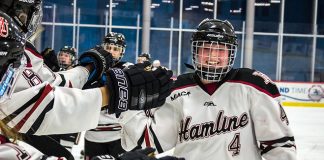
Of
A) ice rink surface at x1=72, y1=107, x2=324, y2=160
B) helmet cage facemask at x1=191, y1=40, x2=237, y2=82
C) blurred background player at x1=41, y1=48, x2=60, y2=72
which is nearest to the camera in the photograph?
helmet cage facemask at x1=191, y1=40, x2=237, y2=82

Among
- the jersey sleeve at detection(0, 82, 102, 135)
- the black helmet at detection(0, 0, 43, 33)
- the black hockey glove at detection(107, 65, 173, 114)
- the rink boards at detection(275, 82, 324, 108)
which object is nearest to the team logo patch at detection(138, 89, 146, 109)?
the black hockey glove at detection(107, 65, 173, 114)

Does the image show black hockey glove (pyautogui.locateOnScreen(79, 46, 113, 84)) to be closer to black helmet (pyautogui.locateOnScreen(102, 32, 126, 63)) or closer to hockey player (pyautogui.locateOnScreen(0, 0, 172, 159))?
hockey player (pyautogui.locateOnScreen(0, 0, 172, 159))

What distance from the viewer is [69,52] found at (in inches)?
233

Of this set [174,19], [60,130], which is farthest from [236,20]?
[60,130]

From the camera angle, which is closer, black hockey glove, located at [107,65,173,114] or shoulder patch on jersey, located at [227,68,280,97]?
black hockey glove, located at [107,65,173,114]

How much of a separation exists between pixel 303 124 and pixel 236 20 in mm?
6691

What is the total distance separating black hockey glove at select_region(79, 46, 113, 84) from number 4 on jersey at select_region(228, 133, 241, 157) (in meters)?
0.81

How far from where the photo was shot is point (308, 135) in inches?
243

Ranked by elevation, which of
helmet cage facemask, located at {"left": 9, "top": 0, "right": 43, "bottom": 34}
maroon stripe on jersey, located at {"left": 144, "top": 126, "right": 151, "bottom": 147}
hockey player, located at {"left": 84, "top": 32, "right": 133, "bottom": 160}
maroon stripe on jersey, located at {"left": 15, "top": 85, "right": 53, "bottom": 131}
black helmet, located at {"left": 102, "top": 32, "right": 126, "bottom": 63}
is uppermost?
helmet cage facemask, located at {"left": 9, "top": 0, "right": 43, "bottom": 34}

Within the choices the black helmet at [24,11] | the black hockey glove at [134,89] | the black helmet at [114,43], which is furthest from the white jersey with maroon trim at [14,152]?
the black helmet at [114,43]

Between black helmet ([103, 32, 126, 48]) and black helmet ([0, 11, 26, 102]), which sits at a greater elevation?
black helmet ([103, 32, 126, 48])

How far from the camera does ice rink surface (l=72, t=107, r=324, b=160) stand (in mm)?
4777

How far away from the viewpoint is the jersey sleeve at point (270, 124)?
6.32ft

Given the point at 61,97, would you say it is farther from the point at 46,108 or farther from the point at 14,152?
the point at 14,152
